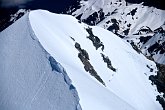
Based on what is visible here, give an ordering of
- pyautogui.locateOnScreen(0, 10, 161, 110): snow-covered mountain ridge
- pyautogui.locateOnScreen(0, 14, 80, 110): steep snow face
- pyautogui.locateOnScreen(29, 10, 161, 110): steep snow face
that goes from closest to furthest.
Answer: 1. pyautogui.locateOnScreen(0, 14, 80, 110): steep snow face
2. pyautogui.locateOnScreen(0, 10, 161, 110): snow-covered mountain ridge
3. pyautogui.locateOnScreen(29, 10, 161, 110): steep snow face

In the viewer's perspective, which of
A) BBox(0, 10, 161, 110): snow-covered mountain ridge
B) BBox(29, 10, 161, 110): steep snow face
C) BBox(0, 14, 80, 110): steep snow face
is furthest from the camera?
BBox(29, 10, 161, 110): steep snow face

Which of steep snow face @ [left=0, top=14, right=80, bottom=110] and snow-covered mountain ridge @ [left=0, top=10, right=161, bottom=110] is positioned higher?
steep snow face @ [left=0, top=14, right=80, bottom=110]

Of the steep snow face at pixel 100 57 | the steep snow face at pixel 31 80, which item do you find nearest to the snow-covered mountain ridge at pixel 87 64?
the steep snow face at pixel 100 57

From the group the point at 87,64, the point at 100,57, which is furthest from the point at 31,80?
the point at 100,57

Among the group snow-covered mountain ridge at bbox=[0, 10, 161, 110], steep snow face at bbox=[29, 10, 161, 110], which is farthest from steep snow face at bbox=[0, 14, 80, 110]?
steep snow face at bbox=[29, 10, 161, 110]

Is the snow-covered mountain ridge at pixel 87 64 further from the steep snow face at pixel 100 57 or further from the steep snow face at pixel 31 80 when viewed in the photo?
the steep snow face at pixel 31 80

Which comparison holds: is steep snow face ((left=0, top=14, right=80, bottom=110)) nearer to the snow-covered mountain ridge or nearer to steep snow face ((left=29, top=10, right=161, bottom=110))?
the snow-covered mountain ridge
